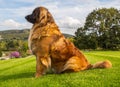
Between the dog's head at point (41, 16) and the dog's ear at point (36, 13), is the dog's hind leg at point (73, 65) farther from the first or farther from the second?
the dog's ear at point (36, 13)

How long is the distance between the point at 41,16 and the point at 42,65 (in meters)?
1.68

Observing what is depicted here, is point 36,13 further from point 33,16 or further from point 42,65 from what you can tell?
point 42,65

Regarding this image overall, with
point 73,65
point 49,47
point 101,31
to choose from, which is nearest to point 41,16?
point 49,47

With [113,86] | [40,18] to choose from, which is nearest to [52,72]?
[40,18]

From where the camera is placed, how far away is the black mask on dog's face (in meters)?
11.3

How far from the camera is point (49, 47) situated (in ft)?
36.5

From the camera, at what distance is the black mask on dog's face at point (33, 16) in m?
11.3

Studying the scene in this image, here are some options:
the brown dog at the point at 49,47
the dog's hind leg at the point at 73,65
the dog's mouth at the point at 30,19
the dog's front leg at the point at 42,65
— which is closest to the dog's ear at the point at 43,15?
the brown dog at the point at 49,47

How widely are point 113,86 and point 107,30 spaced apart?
8463 centimetres

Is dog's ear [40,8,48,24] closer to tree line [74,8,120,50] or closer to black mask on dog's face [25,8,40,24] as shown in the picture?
black mask on dog's face [25,8,40,24]

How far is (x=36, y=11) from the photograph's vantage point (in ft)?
37.0

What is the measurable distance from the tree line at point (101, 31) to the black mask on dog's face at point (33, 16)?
258 feet

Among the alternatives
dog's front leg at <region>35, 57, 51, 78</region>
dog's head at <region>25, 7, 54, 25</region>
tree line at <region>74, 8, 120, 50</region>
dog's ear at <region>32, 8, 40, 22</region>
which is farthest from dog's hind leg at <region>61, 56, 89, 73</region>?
tree line at <region>74, 8, 120, 50</region>

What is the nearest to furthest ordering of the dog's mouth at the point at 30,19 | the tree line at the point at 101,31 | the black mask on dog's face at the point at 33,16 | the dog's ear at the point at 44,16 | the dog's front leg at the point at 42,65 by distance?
1. the dog's front leg at the point at 42,65
2. the dog's ear at the point at 44,16
3. the black mask on dog's face at the point at 33,16
4. the dog's mouth at the point at 30,19
5. the tree line at the point at 101,31
